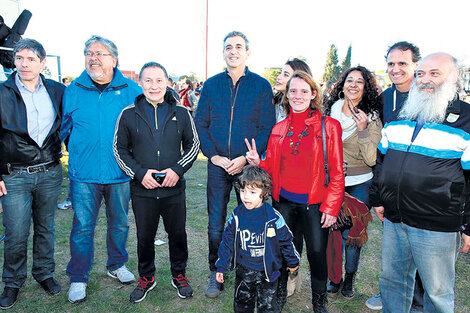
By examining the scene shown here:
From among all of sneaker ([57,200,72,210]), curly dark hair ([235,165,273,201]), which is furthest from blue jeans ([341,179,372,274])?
sneaker ([57,200,72,210])

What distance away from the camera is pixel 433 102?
2285mm

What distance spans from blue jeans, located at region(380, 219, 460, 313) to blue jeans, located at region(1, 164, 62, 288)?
3161 mm

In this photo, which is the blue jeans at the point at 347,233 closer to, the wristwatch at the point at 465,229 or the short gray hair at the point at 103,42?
the wristwatch at the point at 465,229

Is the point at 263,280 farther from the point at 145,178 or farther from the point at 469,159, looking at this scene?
the point at 469,159

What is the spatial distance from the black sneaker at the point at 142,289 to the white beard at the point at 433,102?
2.87 meters

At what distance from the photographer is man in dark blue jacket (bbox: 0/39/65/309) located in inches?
121

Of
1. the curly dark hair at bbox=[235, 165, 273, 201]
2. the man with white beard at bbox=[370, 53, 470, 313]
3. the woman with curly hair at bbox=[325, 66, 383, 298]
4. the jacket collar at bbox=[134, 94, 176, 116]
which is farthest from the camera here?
the jacket collar at bbox=[134, 94, 176, 116]

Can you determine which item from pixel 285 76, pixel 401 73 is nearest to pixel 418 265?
pixel 401 73

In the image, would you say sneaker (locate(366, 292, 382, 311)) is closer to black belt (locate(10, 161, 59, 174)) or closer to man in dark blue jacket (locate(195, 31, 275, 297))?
man in dark blue jacket (locate(195, 31, 275, 297))

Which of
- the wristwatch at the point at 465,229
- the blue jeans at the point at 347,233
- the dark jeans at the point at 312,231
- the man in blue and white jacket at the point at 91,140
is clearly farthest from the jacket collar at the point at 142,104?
the wristwatch at the point at 465,229

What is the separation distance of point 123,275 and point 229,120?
2.05 meters

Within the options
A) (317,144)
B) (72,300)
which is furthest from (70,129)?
(317,144)

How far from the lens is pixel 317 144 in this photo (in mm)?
2777

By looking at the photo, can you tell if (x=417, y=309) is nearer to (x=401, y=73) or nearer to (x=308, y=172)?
(x=308, y=172)
